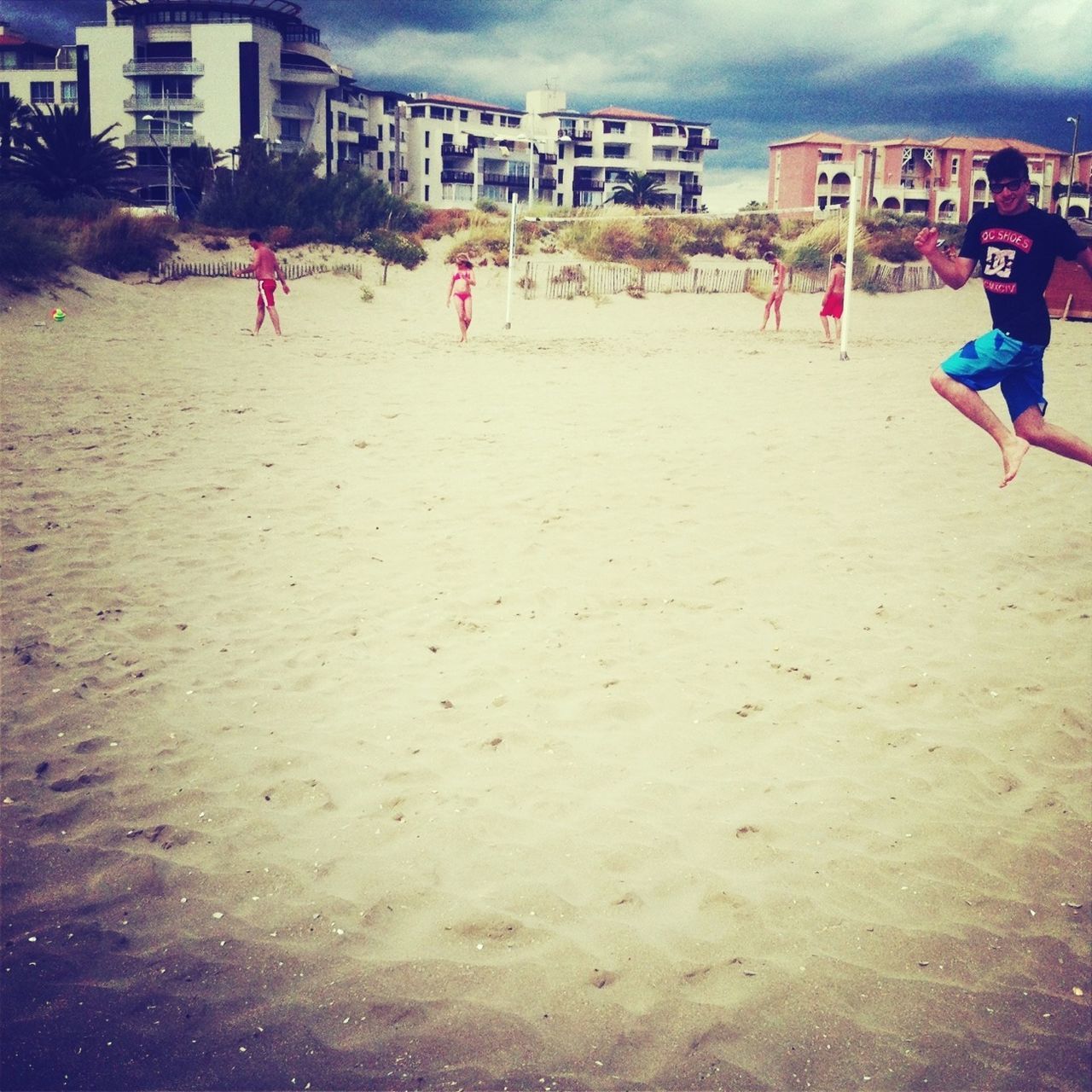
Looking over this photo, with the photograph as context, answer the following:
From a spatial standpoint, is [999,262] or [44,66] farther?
[44,66]

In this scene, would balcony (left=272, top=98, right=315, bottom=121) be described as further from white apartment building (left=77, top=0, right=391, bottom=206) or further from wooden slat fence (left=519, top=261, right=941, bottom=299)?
wooden slat fence (left=519, top=261, right=941, bottom=299)

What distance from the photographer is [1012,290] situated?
14.8 ft

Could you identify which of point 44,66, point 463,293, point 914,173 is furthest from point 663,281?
point 914,173

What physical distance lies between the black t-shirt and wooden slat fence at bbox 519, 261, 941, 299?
24.4 meters

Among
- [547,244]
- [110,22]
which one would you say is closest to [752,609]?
[547,244]

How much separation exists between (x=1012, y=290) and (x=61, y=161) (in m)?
38.5

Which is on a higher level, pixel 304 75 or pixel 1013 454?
pixel 304 75

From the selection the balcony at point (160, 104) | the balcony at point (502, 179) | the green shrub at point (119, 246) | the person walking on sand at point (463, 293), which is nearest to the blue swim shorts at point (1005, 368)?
the person walking on sand at point (463, 293)

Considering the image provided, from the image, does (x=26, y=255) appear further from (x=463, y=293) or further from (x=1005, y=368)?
(x=1005, y=368)

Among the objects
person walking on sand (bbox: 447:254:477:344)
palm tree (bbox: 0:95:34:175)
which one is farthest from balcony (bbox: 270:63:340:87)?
person walking on sand (bbox: 447:254:477:344)

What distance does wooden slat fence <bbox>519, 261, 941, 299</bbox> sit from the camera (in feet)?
96.1

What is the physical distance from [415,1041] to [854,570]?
17.0 feet

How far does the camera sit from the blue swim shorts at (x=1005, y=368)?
4699 mm

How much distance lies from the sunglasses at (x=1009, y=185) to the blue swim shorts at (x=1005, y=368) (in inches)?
25.9
